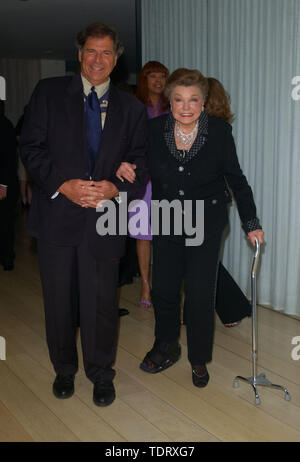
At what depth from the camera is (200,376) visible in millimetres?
2779

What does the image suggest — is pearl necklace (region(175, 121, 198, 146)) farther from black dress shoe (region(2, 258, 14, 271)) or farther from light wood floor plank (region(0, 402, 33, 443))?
black dress shoe (region(2, 258, 14, 271))

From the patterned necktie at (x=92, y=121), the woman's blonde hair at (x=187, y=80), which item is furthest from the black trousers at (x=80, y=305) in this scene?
the woman's blonde hair at (x=187, y=80)

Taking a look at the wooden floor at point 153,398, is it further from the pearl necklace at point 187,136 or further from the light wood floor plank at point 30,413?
the pearl necklace at point 187,136

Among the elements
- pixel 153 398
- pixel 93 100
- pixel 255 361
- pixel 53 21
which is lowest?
pixel 153 398

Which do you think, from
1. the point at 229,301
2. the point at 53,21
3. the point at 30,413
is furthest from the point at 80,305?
the point at 53,21

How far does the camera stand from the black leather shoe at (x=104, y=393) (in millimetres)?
2543

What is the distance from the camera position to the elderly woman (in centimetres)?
260

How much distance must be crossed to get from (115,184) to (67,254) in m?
0.38

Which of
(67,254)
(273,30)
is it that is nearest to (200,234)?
(67,254)

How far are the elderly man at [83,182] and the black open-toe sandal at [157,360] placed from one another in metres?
0.37

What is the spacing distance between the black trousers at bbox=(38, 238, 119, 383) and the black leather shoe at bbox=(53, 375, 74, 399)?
3cm

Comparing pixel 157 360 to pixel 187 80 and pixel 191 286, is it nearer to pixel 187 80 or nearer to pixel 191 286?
pixel 191 286

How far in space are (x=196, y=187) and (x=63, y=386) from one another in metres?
1.13

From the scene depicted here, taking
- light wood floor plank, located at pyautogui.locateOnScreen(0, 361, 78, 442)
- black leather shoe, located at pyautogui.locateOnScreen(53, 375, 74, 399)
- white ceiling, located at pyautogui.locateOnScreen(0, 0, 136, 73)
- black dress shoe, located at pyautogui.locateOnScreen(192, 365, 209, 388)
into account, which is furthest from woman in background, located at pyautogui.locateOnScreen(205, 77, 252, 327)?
white ceiling, located at pyautogui.locateOnScreen(0, 0, 136, 73)
